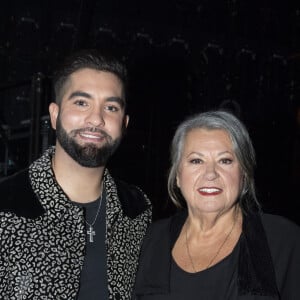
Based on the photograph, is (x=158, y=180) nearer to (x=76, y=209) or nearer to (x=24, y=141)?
(x=24, y=141)

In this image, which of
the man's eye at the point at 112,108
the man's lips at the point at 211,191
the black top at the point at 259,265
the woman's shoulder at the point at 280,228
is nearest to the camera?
the black top at the point at 259,265

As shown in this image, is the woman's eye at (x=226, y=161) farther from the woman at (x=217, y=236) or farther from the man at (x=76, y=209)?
the man at (x=76, y=209)

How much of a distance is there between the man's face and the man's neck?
45 mm

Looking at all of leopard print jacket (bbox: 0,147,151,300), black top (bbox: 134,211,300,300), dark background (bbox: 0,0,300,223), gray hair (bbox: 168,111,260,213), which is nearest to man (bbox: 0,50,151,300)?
leopard print jacket (bbox: 0,147,151,300)

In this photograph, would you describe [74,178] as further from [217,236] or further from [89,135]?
[217,236]

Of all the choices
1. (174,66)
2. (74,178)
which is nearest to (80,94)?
(74,178)

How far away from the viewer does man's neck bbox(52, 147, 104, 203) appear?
1.91m

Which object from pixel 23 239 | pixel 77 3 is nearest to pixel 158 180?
pixel 77 3

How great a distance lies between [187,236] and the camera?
A: 200cm

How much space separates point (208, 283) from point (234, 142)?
55 centimetres

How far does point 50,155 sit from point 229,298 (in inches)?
35.8

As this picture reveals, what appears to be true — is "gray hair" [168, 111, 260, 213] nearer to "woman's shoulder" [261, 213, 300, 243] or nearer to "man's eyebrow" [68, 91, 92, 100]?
"woman's shoulder" [261, 213, 300, 243]

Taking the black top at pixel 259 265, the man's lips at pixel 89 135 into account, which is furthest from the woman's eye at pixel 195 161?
the man's lips at pixel 89 135

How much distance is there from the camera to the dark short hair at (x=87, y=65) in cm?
199
